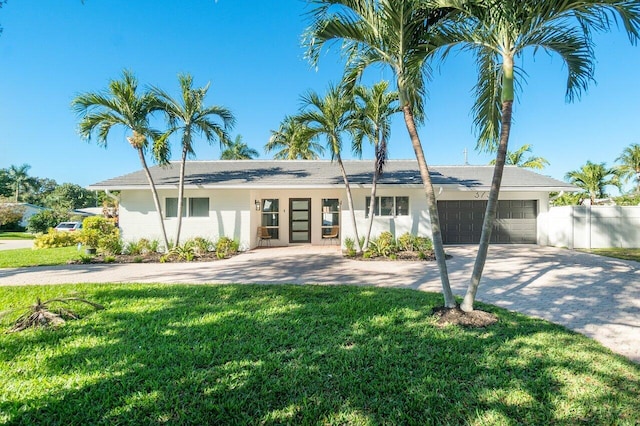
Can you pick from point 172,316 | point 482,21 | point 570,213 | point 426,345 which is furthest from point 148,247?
point 570,213

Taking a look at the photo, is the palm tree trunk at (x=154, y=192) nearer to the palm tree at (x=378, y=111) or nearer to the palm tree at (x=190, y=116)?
the palm tree at (x=190, y=116)

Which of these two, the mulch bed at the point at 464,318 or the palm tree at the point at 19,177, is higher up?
the palm tree at the point at 19,177

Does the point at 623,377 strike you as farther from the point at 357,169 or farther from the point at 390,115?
the point at 357,169

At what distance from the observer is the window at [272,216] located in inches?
580

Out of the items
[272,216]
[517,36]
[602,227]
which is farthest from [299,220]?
[602,227]

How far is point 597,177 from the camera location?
29.4 m

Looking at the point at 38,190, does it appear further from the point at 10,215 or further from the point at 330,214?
the point at 330,214

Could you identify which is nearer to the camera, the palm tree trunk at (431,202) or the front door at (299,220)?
the palm tree trunk at (431,202)

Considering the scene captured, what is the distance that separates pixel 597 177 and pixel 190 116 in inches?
1451

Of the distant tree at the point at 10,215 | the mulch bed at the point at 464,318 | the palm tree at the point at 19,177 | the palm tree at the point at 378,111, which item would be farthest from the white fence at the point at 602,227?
the palm tree at the point at 19,177

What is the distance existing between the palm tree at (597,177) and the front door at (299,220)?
30.0 meters

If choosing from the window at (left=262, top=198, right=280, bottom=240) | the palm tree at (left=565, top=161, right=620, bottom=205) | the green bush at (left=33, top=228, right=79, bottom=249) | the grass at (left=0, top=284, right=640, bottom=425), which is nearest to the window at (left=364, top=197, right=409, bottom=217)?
the window at (left=262, top=198, right=280, bottom=240)

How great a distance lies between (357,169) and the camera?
15.0 meters

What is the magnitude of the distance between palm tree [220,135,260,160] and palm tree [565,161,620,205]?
32.5 metres
